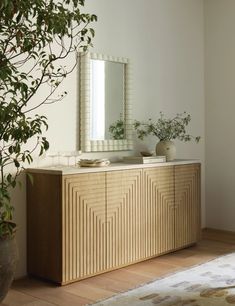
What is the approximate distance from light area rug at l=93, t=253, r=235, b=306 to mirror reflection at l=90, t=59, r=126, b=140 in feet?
4.38

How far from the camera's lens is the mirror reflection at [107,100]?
12.8 feet

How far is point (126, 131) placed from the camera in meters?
4.18

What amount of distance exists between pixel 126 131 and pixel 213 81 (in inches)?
55.1

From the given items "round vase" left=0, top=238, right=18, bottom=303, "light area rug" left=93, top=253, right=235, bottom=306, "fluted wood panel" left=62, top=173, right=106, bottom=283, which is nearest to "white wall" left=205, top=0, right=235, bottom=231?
"light area rug" left=93, top=253, right=235, bottom=306

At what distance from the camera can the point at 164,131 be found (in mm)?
4328

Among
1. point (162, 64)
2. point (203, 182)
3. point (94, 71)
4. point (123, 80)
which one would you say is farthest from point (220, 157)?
point (94, 71)

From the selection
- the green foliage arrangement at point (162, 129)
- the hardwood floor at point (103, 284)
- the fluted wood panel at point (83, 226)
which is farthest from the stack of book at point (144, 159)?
the hardwood floor at point (103, 284)

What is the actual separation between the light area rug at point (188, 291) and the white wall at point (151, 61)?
958mm

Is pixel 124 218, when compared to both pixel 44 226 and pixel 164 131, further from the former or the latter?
pixel 164 131

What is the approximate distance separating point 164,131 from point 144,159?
572mm

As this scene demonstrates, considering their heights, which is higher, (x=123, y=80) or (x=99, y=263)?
(x=123, y=80)

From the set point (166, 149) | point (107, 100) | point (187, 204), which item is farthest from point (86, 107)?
point (187, 204)

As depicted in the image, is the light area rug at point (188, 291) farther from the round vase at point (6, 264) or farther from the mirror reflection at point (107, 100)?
the mirror reflection at point (107, 100)

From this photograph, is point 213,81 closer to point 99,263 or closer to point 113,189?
point 113,189
